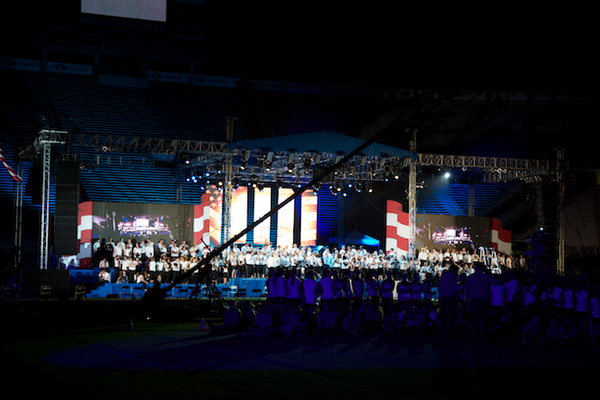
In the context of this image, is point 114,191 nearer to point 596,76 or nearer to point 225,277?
point 225,277

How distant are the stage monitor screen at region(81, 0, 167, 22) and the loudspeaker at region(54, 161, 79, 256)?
11607 mm

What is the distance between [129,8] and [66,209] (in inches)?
536

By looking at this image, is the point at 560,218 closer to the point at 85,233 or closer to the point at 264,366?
the point at 85,233

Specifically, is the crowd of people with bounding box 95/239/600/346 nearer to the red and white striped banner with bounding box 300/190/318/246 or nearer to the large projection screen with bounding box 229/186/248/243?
the large projection screen with bounding box 229/186/248/243

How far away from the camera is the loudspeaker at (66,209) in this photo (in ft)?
70.5

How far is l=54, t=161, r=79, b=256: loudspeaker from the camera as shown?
70.5 ft

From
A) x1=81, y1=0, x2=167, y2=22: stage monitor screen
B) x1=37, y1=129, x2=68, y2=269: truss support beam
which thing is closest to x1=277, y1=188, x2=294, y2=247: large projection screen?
x1=81, y1=0, x2=167, y2=22: stage monitor screen

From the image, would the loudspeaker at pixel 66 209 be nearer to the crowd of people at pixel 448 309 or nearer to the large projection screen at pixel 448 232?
the crowd of people at pixel 448 309

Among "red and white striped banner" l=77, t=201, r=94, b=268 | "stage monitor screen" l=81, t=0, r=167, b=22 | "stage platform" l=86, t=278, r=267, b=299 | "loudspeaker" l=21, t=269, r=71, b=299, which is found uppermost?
"stage monitor screen" l=81, t=0, r=167, b=22

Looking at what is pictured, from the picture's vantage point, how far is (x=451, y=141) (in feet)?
119

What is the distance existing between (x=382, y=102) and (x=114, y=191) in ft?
57.4

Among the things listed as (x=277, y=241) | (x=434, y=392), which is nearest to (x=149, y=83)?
(x=277, y=241)

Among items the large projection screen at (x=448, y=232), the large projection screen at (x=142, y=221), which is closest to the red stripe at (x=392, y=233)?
the large projection screen at (x=448, y=232)

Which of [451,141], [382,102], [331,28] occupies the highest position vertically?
[331,28]
